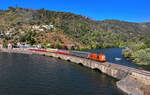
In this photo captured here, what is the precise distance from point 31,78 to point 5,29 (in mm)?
165840

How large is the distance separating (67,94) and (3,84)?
64.3 ft

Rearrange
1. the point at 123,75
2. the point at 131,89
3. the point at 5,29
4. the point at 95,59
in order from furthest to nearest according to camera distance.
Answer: the point at 5,29 → the point at 95,59 → the point at 123,75 → the point at 131,89

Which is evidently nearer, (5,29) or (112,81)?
(112,81)

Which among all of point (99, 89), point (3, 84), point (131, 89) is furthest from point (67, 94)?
point (3, 84)

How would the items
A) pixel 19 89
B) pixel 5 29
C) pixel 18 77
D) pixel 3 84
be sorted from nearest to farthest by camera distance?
pixel 19 89 < pixel 3 84 < pixel 18 77 < pixel 5 29

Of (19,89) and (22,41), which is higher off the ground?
(22,41)

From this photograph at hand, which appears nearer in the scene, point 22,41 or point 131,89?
point 131,89

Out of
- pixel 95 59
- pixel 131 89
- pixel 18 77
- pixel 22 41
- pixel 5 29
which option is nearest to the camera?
pixel 131 89

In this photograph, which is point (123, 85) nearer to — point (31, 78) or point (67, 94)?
point (67, 94)

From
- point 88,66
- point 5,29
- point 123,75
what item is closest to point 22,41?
point 5,29

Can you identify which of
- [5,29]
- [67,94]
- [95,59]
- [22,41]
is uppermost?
[5,29]

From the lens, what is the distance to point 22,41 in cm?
16062

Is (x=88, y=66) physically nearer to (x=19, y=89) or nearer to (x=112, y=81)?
(x=112, y=81)

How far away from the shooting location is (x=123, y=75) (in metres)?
44.7
